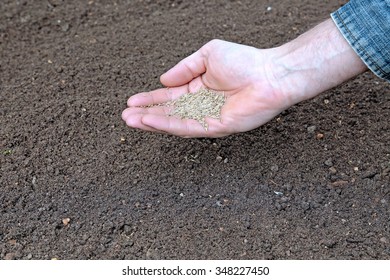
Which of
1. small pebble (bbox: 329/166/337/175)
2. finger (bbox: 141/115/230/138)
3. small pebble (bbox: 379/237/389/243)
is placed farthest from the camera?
small pebble (bbox: 329/166/337/175)

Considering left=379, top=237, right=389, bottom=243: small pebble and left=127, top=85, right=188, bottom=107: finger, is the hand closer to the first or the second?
left=127, top=85, right=188, bottom=107: finger

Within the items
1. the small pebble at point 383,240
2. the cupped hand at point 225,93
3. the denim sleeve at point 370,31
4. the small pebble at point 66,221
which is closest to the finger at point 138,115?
the cupped hand at point 225,93

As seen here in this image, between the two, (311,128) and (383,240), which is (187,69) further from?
(383,240)

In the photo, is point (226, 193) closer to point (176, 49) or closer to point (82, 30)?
point (176, 49)

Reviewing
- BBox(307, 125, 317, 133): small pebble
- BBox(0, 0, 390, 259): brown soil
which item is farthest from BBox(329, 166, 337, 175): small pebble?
BBox(307, 125, 317, 133): small pebble

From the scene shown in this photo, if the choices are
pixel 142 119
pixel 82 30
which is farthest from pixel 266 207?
pixel 82 30

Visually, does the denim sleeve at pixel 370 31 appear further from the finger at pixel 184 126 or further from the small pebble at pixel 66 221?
the small pebble at pixel 66 221

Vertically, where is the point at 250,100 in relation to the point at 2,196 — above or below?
above
